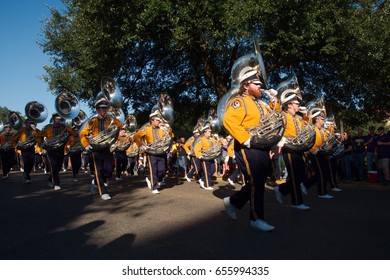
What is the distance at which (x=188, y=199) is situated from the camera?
8.34 metres

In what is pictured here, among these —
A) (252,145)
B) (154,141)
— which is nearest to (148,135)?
(154,141)

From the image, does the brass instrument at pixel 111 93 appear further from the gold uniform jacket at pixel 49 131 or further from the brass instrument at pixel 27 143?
the brass instrument at pixel 27 143

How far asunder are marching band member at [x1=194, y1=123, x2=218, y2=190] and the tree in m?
3.27

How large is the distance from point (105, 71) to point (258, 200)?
42.3 ft

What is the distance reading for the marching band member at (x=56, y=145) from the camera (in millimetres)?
10461

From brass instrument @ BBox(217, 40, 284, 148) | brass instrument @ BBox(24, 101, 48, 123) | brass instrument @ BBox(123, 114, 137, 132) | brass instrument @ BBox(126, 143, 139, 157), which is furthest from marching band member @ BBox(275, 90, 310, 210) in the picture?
brass instrument @ BBox(126, 143, 139, 157)

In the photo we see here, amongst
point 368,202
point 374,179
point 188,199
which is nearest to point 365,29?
point 374,179

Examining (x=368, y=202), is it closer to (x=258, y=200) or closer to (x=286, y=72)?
(x=258, y=200)

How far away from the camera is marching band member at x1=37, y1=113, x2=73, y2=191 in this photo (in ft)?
34.3

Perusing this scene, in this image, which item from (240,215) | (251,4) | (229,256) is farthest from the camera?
(251,4)

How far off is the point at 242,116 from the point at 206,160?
6.71 metres

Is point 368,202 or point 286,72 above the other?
point 286,72

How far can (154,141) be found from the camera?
31.8ft

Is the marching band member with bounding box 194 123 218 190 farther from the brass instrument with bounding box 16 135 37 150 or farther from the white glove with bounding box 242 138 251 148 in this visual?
the white glove with bounding box 242 138 251 148
